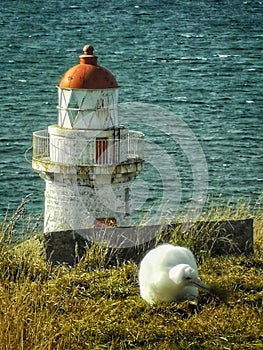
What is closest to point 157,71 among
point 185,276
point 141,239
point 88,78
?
point 88,78

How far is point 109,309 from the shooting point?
6.96m

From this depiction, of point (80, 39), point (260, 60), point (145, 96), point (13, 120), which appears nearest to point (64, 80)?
point (13, 120)

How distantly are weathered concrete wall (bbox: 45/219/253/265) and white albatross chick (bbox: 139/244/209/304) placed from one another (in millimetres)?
1266

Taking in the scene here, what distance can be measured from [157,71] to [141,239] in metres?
42.1

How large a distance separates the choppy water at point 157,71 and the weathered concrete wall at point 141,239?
42.2 feet

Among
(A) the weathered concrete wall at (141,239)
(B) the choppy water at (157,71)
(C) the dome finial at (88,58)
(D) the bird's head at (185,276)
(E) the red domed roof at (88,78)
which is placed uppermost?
(C) the dome finial at (88,58)

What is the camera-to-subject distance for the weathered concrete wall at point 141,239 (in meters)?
8.58

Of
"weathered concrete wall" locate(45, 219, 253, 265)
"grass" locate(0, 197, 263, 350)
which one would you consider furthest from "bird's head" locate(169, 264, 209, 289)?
"weathered concrete wall" locate(45, 219, 253, 265)

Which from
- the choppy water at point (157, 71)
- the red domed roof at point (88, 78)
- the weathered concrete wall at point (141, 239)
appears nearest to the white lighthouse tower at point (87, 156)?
the red domed roof at point (88, 78)

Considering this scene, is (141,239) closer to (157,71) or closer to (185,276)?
(185,276)

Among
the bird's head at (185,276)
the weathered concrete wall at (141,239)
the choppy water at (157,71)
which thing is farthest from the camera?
the choppy water at (157,71)

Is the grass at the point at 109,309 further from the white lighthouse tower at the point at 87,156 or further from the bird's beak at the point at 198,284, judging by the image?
the white lighthouse tower at the point at 87,156

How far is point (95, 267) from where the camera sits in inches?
330

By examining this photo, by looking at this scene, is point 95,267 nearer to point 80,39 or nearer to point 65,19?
point 80,39
